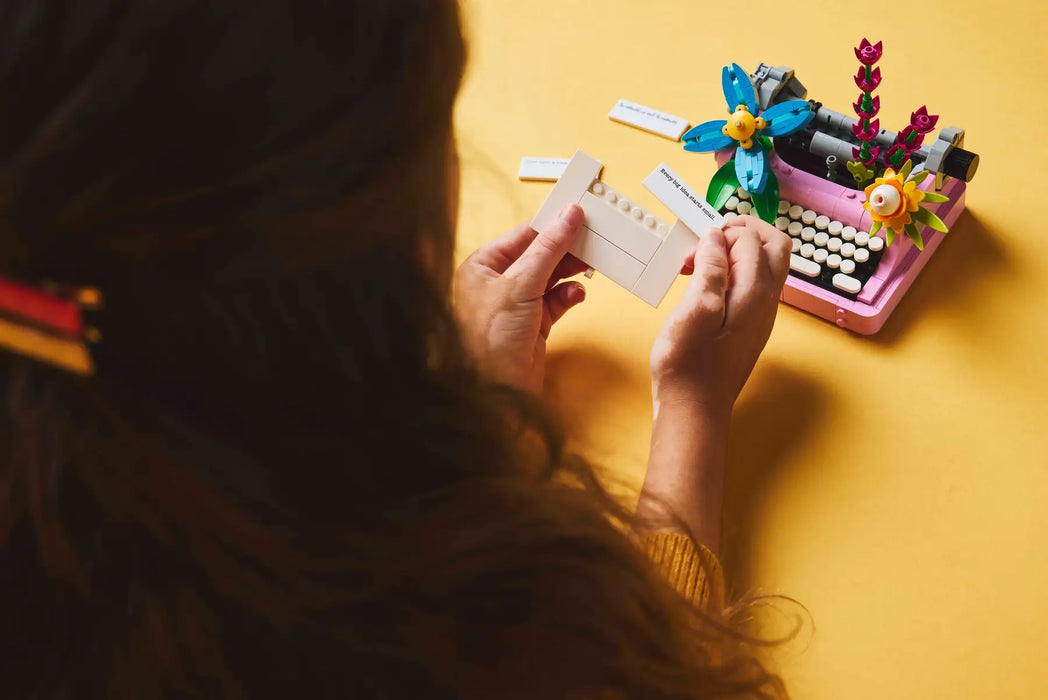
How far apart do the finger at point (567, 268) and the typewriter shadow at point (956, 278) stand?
0.92 ft

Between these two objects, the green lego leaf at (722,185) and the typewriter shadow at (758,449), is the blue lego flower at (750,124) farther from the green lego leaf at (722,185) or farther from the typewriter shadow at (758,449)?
the typewriter shadow at (758,449)

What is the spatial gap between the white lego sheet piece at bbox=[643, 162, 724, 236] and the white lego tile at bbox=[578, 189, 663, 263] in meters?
0.02

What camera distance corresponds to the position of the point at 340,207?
16.6 inches

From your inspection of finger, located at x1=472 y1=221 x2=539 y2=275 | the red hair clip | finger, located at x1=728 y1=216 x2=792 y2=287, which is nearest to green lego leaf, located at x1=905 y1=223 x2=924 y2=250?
finger, located at x1=728 y1=216 x2=792 y2=287

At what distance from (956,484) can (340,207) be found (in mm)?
581

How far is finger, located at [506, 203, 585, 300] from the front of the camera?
837mm

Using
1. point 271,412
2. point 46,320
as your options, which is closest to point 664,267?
point 271,412

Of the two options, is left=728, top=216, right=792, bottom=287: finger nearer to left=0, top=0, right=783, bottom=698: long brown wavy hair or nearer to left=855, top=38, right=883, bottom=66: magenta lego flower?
left=855, top=38, right=883, bottom=66: magenta lego flower

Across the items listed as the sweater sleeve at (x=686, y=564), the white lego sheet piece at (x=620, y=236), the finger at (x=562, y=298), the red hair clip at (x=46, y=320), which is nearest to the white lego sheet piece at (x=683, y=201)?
the white lego sheet piece at (x=620, y=236)

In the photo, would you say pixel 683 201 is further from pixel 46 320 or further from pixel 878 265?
pixel 46 320

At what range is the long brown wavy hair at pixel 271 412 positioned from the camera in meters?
0.36

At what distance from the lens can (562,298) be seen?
88cm

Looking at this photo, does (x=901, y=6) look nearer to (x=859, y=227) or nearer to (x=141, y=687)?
(x=859, y=227)

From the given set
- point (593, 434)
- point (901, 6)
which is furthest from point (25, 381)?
point (901, 6)
